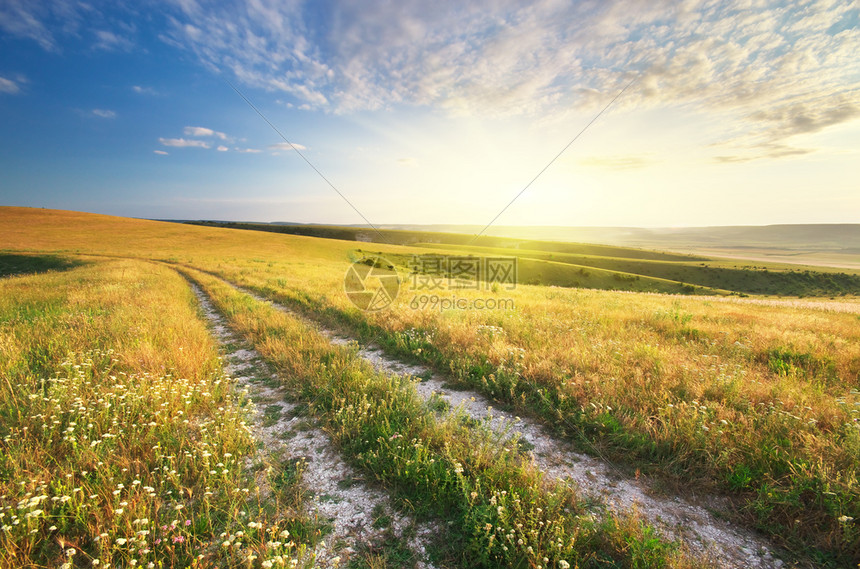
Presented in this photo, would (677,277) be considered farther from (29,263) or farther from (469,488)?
(29,263)

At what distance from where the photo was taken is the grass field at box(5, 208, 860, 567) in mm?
3033

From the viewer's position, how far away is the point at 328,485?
151 inches

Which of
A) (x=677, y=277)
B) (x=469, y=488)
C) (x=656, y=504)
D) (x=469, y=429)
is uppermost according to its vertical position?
(x=469, y=488)

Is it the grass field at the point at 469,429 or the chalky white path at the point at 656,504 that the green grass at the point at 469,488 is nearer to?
the grass field at the point at 469,429

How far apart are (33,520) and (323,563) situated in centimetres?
255

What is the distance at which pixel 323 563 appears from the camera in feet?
9.48

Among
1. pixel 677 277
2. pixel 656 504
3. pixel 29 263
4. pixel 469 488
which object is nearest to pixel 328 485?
pixel 469 488

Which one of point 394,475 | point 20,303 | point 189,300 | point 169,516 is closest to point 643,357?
point 394,475

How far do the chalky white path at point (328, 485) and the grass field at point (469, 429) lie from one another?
0.21 m

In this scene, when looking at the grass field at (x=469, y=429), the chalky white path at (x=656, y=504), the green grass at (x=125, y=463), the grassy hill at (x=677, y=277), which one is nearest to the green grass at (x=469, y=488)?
the grass field at (x=469, y=429)

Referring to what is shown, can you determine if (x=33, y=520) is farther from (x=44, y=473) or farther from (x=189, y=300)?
(x=189, y=300)

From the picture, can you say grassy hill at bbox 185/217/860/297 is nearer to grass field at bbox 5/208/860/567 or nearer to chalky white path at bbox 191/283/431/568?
grass field at bbox 5/208/860/567

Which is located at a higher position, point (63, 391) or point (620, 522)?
point (63, 391)

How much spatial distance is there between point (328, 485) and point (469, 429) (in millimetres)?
2018
